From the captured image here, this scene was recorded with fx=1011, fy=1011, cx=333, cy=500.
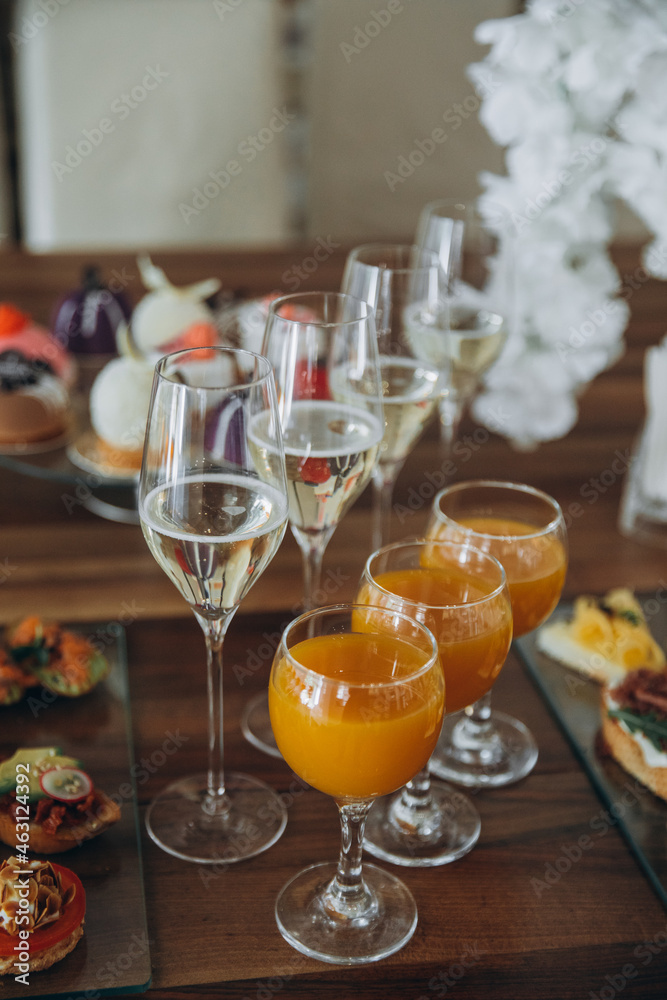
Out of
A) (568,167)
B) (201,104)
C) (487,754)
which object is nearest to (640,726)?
(487,754)

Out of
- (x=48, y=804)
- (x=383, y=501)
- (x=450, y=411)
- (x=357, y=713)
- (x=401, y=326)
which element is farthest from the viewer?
(x=450, y=411)

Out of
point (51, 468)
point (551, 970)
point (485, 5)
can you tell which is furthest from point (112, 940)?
point (485, 5)

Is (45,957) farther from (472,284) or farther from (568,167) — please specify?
(568,167)

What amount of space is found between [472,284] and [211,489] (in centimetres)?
55

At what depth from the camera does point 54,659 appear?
0.85 m

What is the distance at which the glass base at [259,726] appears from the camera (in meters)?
0.83

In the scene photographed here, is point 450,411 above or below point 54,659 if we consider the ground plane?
above

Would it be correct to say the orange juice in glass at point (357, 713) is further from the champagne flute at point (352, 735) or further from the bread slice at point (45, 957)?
the bread slice at point (45, 957)

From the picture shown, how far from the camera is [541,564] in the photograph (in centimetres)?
80

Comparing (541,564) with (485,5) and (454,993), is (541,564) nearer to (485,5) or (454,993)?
(454,993)

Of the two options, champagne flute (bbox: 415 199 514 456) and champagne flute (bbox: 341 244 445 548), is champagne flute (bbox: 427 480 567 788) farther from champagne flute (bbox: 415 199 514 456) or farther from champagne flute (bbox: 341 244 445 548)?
champagne flute (bbox: 415 199 514 456)

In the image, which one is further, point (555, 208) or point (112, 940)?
point (555, 208)

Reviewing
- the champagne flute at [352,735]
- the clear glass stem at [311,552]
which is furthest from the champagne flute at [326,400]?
the champagne flute at [352,735]

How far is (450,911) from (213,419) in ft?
1.18
